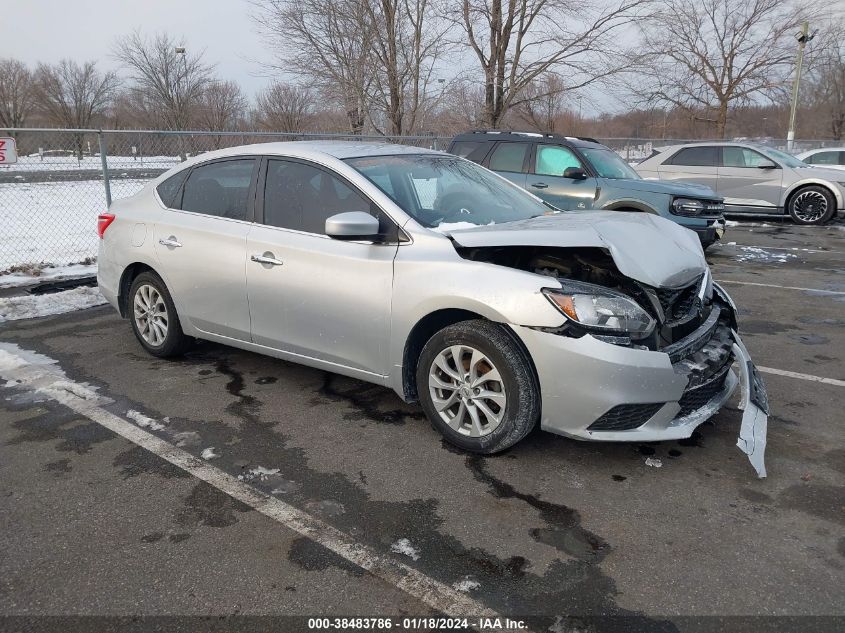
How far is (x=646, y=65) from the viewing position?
15523mm

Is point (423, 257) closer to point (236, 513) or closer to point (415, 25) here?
point (236, 513)

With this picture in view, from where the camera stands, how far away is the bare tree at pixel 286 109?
18.5 metres

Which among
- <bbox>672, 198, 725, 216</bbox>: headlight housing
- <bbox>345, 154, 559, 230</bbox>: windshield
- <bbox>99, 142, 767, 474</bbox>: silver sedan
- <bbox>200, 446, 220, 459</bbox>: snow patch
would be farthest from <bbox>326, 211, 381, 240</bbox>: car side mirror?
<bbox>672, 198, 725, 216</bbox>: headlight housing

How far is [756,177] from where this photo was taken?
13211 millimetres

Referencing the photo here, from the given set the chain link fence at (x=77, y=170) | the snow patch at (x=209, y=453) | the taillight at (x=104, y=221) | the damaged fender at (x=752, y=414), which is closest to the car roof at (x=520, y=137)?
the chain link fence at (x=77, y=170)

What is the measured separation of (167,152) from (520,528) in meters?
9.94

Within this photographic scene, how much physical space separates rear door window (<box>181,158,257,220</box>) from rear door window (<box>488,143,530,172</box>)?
510cm

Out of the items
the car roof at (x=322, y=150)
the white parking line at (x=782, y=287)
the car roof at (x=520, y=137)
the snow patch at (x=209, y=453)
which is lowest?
the snow patch at (x=209, y=453)

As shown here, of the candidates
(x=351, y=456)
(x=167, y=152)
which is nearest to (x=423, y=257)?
(x=351, y=456)

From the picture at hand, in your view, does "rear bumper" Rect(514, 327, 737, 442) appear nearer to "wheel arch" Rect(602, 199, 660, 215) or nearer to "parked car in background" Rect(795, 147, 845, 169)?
"wheel arch" Rect(602, 199, 660, 215)

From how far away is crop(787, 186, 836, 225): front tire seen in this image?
12.9 metres

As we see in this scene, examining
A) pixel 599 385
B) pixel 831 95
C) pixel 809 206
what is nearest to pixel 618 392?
pixel 599 385

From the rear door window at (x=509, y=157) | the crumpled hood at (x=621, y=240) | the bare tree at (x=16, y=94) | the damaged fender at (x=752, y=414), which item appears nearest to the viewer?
the damaged fender at (x=752, y=414)

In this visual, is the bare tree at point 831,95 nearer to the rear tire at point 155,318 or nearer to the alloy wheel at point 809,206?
the alloy wheel at point 809,206
